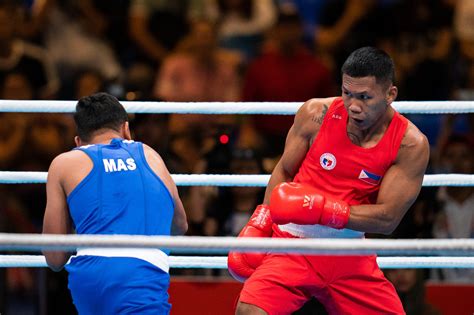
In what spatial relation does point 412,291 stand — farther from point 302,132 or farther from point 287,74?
point 287,74

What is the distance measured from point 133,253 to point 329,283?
0.73m

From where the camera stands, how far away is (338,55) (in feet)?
25.0

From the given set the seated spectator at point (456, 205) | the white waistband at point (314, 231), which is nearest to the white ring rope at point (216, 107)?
the white waistband at point (314, 231)

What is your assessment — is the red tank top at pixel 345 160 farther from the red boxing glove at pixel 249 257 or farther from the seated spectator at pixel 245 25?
the seated spectator at pixel 245 25

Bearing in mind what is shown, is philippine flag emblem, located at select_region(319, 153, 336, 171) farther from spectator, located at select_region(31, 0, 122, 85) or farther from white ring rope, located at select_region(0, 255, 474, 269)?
spectator, located at select_region(31, 0, 122, 85)

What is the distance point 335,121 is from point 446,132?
9.90 ft

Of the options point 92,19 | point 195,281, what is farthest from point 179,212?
point 92,19

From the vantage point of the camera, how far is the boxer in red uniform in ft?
12.0

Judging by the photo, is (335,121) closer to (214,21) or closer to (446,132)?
(446,132)

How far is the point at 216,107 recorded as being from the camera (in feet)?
14.5

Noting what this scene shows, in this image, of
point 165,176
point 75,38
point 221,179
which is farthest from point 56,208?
point 75,38

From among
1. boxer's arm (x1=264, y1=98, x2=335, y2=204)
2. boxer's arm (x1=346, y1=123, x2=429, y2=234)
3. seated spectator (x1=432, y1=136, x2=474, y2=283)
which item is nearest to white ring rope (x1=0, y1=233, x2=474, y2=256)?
boxer's arm (x1=346, y1=123, x2=429, y2=234)

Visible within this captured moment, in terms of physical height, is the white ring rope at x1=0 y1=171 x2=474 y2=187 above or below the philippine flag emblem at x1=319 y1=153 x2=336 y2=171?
below

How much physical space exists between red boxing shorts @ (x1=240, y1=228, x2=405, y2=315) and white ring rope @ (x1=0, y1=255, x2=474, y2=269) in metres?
0.61
